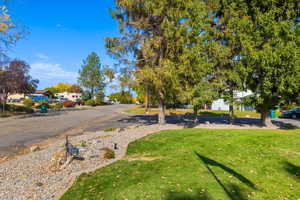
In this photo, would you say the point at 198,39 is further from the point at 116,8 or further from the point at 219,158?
the point at 219,158

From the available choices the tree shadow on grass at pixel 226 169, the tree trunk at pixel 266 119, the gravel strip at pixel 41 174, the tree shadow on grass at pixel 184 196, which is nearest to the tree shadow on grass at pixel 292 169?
the tree shadow on grass at pixel 226 169

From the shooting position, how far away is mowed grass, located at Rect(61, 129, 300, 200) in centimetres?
426

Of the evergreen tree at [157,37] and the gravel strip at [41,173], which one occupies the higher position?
the evergreen tree at [157,37]

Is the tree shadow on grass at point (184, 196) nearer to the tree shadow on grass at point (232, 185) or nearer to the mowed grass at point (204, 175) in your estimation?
the mowed grass at point (204, 175)

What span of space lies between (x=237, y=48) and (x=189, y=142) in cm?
992

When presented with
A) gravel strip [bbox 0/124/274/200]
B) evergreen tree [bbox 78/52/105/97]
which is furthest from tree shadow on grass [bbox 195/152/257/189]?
evergreen tree [bbox 78/52/105/97]

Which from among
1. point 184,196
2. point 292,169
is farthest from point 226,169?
point 184,196

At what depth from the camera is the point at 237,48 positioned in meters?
15.3

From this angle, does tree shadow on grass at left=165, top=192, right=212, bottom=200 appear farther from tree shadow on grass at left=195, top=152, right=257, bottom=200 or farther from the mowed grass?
tree shadow on grass at left=195, top=152, right=257, bottom=200

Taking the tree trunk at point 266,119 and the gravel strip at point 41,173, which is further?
the tree trunk at point 266,119

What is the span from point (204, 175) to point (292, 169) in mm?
2676

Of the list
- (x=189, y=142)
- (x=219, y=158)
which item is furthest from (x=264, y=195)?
(x=189, y=142)

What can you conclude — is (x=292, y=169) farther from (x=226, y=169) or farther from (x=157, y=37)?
(x=157, y=37)

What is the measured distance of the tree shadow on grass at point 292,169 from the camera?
5207mm
